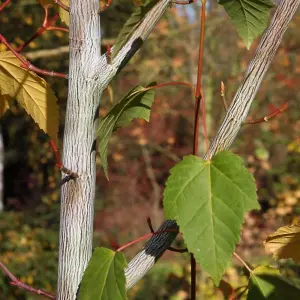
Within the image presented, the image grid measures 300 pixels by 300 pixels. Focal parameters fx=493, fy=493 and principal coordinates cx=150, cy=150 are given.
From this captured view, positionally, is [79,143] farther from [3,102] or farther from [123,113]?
[3,102]

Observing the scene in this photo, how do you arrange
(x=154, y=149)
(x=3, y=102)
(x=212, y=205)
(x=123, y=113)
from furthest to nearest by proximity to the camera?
(x=154, y=149)
(x=3, y=102)
(x=123, y=113)
(x=212, y=205)

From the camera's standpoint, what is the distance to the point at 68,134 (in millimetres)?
844

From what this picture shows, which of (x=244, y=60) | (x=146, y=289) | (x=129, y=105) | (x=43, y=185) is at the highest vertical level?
(x=244, y=60)

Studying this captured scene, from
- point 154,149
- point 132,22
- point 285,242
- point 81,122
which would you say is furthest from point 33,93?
point 154,149

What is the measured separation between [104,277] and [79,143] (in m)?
0.23

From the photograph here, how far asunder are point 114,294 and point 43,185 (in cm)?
638

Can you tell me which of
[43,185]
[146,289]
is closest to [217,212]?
[146,289]

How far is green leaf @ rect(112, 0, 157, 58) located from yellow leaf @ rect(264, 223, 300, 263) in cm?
41

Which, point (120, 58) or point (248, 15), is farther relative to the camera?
point (120, 58)

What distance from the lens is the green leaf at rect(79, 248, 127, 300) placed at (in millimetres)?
738

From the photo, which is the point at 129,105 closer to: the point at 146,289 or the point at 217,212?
the point at 217,212

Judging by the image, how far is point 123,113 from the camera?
81 centimetres

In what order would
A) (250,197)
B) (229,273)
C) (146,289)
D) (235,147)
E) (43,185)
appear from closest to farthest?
(250,197) < (229,273) < (146,289) < (235,147) < (43,185)

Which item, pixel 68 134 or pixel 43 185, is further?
pixel 43 185
